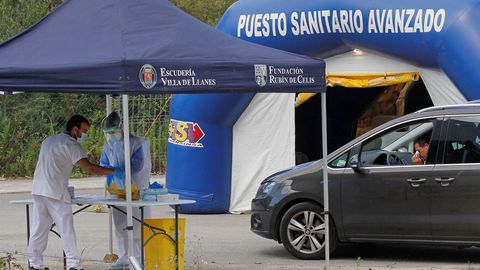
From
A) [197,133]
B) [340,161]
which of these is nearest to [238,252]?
[340,161]

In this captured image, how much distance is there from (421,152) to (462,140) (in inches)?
19.1

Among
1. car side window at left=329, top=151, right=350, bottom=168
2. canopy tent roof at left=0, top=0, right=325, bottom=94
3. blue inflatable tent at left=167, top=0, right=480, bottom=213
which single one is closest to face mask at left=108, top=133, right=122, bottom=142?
canopy tent roof at left=0, top=0, right=325, bottom=94

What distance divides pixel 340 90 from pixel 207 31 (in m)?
10.1

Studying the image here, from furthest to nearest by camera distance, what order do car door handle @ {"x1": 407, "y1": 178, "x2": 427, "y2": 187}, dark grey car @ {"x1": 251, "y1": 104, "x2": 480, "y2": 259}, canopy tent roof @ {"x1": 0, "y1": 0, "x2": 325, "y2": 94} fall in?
car door handle @ {"x1": 407, "y1": 178, "x2": 427, "y2": 187} < dark grey car @ {"x1": 251, "y1": 104, "x2": 480, "y2": 259} < canopy tent roof @ {"x1": 0, "y1": 0, "x2": 325, "y2": 94}

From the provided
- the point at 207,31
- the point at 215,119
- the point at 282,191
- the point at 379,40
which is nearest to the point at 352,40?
the point at 379,40

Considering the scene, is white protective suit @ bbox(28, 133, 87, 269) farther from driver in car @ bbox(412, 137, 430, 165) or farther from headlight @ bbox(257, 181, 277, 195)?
driver in car @ bbox(412, 137, 430, 165)

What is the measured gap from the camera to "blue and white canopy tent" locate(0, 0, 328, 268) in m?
8.92

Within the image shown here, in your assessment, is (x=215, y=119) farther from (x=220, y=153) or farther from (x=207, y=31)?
(x=207, y=31)

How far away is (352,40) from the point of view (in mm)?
15430

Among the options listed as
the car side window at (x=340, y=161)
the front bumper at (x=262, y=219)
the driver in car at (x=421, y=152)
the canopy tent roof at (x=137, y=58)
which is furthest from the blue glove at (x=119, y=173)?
the driver in car at (x=421, y=152)

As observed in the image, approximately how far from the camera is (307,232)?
11984 millimetres

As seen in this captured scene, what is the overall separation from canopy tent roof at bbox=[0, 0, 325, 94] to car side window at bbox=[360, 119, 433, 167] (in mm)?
1962

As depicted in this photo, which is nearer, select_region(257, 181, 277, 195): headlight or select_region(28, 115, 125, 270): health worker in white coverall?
select_region(28, 115, 125, 270): health worker in white coverall

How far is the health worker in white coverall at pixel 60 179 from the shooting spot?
1023cm
